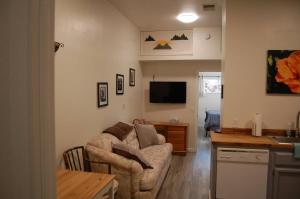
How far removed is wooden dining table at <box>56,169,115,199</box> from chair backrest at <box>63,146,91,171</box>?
14.1 inches

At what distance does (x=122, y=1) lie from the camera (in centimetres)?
380

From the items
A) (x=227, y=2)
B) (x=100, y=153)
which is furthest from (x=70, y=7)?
(x=227, y=2)

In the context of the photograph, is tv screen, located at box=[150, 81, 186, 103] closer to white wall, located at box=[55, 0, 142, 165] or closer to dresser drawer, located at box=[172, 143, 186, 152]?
dresser drawer, located at box=[172, 143, 186, 152]

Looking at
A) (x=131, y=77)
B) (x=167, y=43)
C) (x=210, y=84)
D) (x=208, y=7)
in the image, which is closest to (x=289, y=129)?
(x=208, y=7)

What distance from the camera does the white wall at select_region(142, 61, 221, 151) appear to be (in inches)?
232

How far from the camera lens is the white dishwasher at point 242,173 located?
2648mm

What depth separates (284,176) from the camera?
2.64 metres

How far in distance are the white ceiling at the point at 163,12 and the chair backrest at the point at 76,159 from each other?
2.48 metres

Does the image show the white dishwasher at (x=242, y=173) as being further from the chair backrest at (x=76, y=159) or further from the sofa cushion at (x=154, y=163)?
the chair backrest at (x=76, y=159)

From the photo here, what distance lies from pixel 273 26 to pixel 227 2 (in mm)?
693

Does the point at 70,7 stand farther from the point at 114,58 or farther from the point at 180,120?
the point at 180,120

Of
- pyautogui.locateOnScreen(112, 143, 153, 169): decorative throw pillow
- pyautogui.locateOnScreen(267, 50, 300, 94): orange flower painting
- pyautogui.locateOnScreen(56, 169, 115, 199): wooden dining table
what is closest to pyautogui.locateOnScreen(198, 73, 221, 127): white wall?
pyautogui.locateOnScreen(267, 50, 300, 94): orange flower painting

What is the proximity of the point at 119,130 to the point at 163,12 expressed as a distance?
7.69 ft

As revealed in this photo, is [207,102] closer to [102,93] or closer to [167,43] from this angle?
[167,43]
